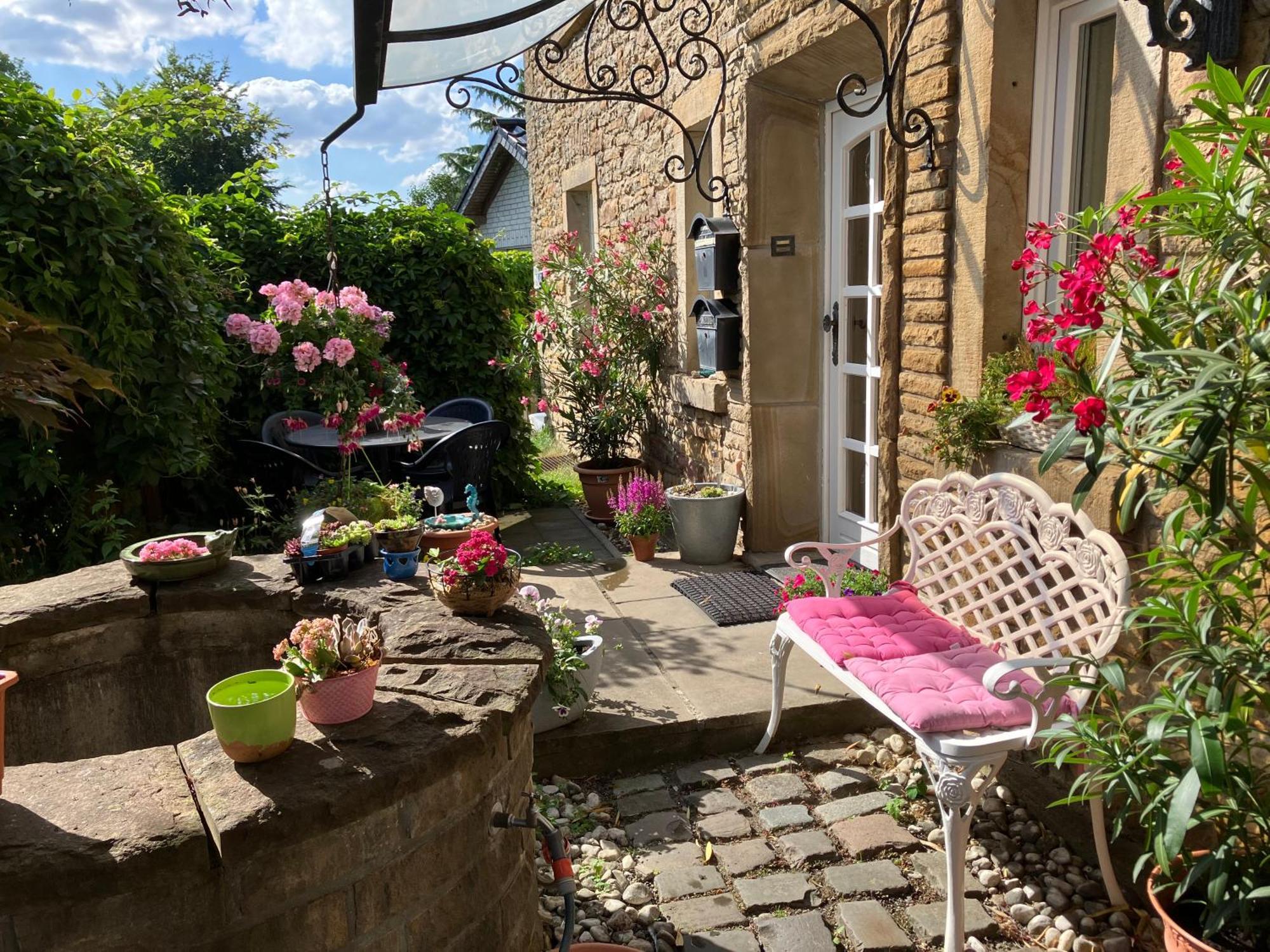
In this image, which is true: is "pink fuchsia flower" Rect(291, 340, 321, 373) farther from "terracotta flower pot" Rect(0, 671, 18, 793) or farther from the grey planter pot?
"terracotta flower pot" Rect(0, 671, 18, 793)

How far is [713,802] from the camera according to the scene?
10.7 ft

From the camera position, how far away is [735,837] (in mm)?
3027

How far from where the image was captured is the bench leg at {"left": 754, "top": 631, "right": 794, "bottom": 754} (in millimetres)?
3426

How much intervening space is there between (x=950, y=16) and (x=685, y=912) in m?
3.11

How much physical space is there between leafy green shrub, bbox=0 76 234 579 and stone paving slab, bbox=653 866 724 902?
313 centimetres

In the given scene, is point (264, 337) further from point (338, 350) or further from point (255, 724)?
point (255, 724)

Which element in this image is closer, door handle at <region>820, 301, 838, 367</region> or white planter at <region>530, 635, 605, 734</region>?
white planter at <region>530, 635, 605, 734</region>

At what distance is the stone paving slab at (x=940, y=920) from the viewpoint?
254 cm

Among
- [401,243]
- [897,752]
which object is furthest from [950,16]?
[401,243]

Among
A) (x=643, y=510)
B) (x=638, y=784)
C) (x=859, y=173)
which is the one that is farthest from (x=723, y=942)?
(x=859, y=173)

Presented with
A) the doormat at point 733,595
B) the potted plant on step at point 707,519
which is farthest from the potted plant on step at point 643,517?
the doormat at point 733,595

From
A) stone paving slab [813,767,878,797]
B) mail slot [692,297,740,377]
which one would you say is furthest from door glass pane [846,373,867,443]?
stone paving slab [813,767,878,797]

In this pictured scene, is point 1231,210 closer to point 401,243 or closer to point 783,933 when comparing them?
point 783,933

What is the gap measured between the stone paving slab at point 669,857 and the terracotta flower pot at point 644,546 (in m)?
2.93
